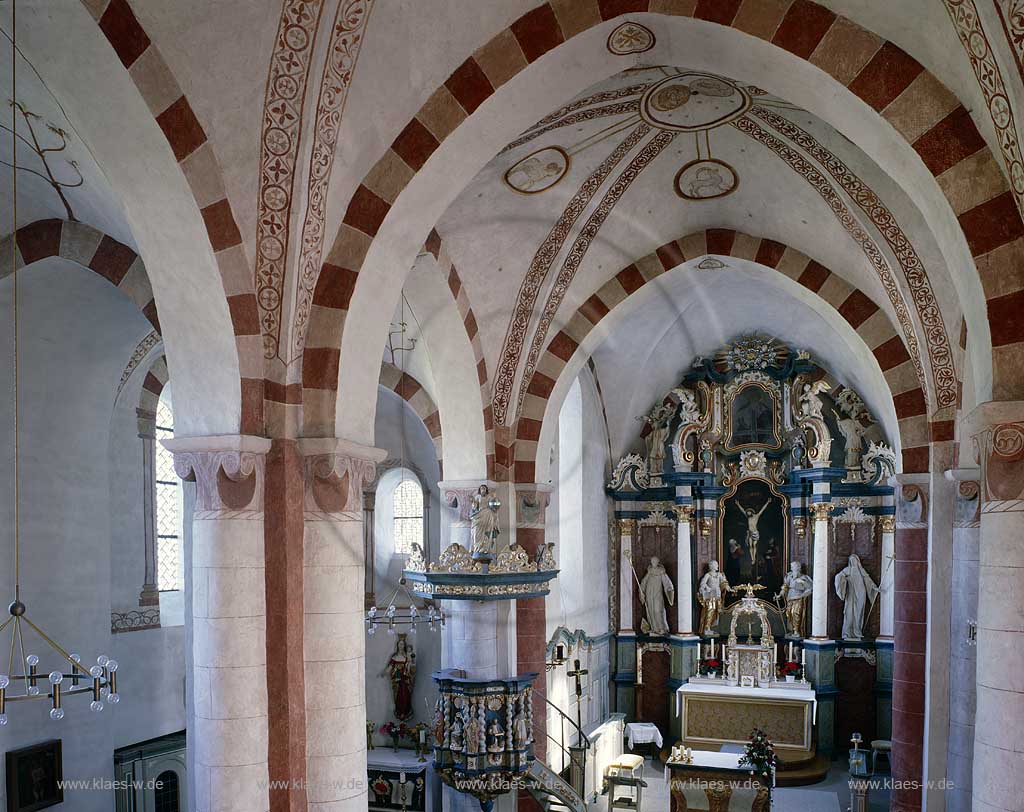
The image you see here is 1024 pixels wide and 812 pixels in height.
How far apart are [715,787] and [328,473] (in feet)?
22.5

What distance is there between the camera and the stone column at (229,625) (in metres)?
5.43

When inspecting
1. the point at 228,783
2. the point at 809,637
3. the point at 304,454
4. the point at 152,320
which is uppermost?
the point at 152,320

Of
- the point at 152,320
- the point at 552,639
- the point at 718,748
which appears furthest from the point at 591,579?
the point at 152,320

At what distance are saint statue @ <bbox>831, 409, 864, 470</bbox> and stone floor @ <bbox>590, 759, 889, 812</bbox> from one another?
414 cm

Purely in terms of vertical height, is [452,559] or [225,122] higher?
[225,122]

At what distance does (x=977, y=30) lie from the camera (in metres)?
4.22

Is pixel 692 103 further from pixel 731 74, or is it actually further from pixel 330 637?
pixel 330 637

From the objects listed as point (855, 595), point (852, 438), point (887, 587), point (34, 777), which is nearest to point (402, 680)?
point (34, 777)

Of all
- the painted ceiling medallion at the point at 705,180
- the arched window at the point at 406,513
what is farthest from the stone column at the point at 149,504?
the painted ceiling medallion at the point at 705,180

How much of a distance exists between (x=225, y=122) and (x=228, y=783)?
144 inches

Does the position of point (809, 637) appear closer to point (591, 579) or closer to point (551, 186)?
point (591, 579)

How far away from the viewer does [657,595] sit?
14.5m

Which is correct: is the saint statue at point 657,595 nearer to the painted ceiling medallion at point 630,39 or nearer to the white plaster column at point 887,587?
the white plaster column at point 887,587

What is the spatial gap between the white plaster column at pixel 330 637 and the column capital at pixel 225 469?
0.33 meters
